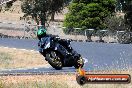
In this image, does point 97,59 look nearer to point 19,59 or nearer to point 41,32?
point 19,59

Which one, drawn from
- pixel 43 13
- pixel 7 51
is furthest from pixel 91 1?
pixel 7 51

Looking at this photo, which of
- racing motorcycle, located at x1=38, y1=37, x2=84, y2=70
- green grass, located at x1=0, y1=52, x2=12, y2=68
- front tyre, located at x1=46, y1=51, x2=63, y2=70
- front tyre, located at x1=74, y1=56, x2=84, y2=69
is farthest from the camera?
green grass, located at x1=0, y1=52, x2=12, y2=68

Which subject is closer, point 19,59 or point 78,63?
point 78,63

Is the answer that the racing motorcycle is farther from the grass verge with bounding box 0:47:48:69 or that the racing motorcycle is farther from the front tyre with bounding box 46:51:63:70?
the grass verge with bounding box 0:47:48:69

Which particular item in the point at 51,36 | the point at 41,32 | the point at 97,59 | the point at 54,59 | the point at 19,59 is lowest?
the point at 19,59

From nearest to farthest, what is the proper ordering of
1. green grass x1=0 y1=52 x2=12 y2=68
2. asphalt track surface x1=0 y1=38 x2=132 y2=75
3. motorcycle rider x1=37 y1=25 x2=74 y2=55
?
motorcycle rider x1=37 y1=25 x2=74 y2=55 → asphalt track surface x1=0 y1=38 x2=132 y2=75 → green grass x1=0 y1=52 x2=12 y2=68

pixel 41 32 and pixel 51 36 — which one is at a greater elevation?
pixel 41 32

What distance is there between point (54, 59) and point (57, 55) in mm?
105

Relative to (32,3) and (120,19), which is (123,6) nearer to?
(120,19)

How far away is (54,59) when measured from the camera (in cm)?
888

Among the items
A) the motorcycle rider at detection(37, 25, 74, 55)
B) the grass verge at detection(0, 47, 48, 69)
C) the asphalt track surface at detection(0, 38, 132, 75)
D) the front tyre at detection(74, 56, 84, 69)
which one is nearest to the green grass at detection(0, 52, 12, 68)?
the grass verge at detection(0, 47, 48, 69)

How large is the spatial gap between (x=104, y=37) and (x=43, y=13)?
545 inches

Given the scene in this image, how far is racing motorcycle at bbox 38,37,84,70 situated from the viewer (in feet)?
28.2

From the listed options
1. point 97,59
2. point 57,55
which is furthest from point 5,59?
point 57,55
